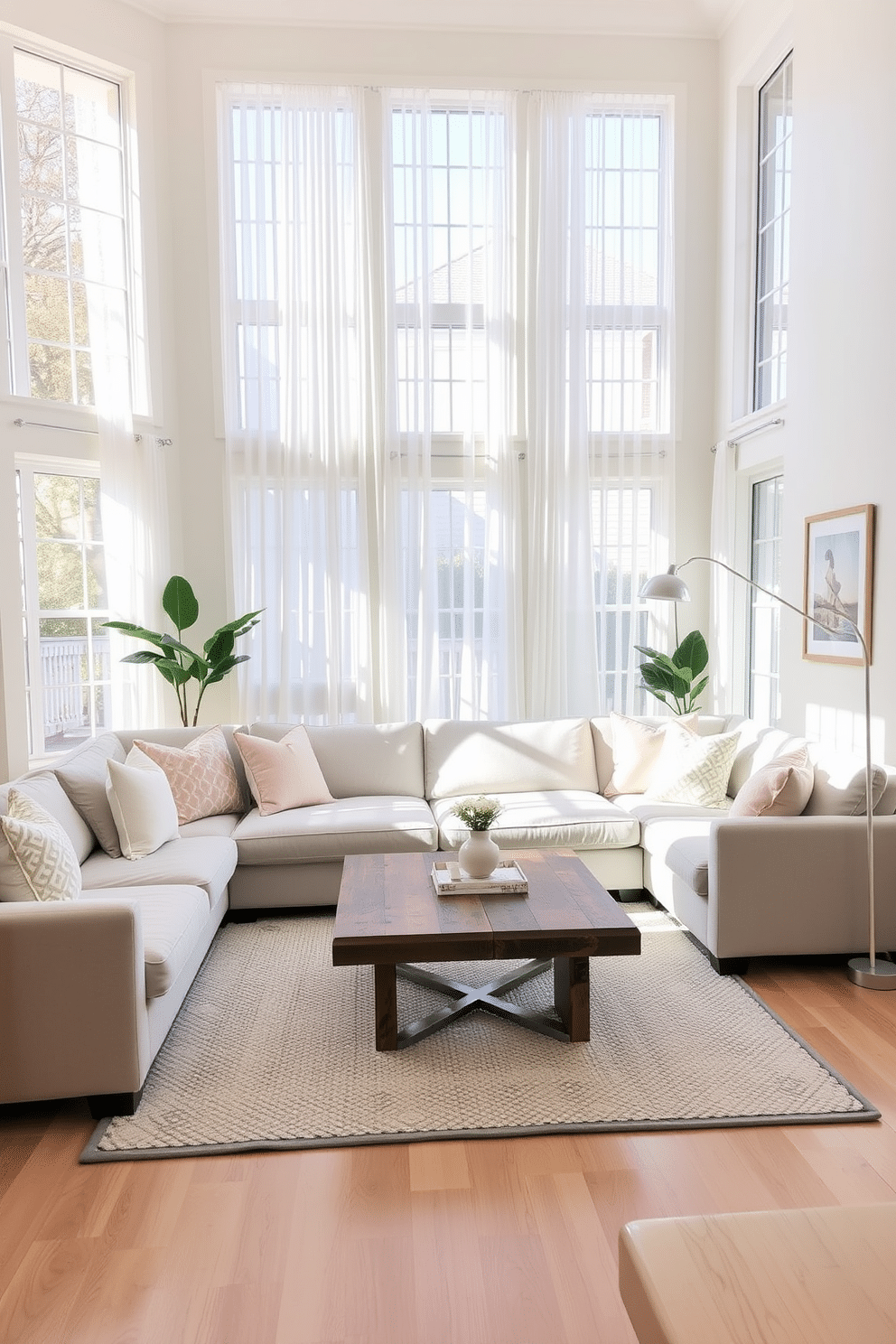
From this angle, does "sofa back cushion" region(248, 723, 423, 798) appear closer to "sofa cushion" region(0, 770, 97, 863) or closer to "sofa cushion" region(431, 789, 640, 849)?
"sofa cushion" region(431, 789, 640, 849)

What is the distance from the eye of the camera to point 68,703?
17.3 feet

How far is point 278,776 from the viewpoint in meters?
4.49

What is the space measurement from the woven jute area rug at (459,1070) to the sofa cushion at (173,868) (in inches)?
15.3

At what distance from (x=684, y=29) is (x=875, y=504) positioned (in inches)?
140

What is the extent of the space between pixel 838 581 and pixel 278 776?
109 inches

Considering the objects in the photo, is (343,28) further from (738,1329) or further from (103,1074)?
(738,1329)

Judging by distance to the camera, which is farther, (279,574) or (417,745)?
(279,574)

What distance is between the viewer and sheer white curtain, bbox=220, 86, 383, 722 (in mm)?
5613

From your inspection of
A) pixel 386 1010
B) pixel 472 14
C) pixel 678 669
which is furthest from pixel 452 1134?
pixel 472 14

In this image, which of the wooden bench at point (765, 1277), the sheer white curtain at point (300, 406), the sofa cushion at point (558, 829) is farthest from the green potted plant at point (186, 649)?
the wooden bench at point (765, 1277)

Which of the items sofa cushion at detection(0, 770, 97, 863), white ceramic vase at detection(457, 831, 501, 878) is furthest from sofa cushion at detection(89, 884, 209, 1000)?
white ceramic vase at detection(457, 831, 501, 878)

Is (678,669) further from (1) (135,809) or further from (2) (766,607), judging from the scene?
(1) (135,809)

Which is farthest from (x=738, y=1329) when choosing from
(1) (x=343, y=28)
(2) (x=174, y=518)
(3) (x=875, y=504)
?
(1) (x=343, y=28)

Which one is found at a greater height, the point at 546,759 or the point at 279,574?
the point at 279,574
